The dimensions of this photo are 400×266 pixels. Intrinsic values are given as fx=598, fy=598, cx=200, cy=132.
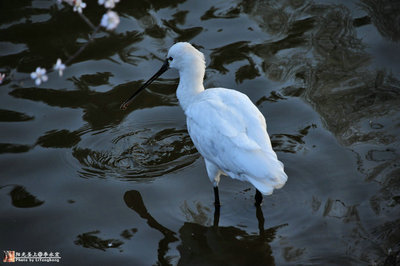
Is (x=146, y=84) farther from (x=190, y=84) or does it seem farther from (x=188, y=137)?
A: (x=190, y=84)

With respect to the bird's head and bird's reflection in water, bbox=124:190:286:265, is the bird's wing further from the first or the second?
bird's reflection in water, bbox=124:190:286:265

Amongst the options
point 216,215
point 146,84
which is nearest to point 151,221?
point 216,215

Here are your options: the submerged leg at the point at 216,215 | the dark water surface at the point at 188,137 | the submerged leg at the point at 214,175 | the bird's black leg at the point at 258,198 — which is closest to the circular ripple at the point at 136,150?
the dark water surface at the point at 188,137

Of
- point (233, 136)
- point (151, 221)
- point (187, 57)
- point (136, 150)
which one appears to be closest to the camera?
point (233, 136)

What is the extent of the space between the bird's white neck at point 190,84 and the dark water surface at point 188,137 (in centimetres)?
72

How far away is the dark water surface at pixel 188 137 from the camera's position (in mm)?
5484

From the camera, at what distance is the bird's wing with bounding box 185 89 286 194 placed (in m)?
5.23

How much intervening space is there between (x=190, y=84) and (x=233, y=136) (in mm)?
971

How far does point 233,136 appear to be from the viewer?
5.44m

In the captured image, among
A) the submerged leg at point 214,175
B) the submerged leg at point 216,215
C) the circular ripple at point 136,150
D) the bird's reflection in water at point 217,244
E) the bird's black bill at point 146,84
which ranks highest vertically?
the bird's black bill at point 146,84

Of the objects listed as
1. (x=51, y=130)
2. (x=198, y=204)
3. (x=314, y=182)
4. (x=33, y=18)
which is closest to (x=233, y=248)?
(x=198, y=204)

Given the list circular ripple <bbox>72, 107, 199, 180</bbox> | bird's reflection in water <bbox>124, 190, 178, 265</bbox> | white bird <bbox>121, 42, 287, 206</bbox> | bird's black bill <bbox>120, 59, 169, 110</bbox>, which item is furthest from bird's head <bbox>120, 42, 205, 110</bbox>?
bird's reflection in water <bbox>124, 190, 178, 265</bbox>

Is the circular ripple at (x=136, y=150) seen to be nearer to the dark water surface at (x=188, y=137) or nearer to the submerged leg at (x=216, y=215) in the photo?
the dark water surface at (x=188, y=137)

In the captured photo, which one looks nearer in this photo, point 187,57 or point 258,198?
point 258,198
